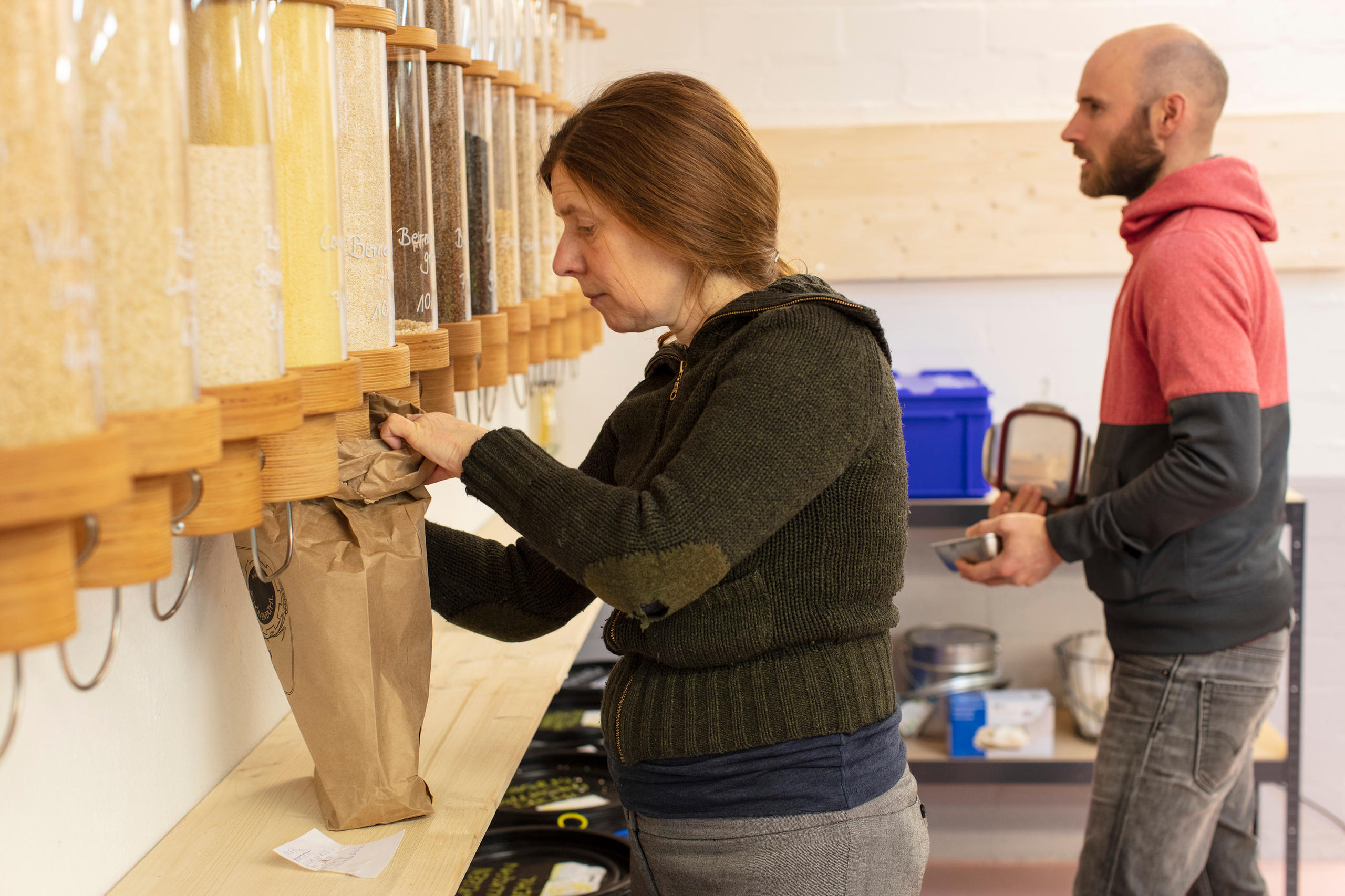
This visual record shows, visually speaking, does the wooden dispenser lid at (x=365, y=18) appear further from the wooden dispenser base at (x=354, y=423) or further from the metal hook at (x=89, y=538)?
the metal hook at (x=89, y=538)

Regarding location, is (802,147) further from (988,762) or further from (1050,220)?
(988,762)

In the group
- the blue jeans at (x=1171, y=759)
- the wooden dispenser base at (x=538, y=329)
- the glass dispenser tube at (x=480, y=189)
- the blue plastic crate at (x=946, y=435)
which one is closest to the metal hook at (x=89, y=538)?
the glass dispenser tube at (x=480, y=189)

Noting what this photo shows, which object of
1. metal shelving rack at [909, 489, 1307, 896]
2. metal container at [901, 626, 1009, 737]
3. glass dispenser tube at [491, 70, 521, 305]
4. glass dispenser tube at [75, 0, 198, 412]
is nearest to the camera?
glass dispenser tube at [75, 0, 198, 412]

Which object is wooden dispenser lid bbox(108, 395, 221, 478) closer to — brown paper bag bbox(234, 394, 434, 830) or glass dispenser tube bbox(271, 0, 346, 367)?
glass dispenser tube bbox(271, 0, 346, 367)

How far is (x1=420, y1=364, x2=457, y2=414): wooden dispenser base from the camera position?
1.27 m

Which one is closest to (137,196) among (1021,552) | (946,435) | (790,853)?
(790,853)

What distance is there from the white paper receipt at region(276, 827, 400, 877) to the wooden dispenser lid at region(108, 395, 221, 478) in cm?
49

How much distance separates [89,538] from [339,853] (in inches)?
21.3

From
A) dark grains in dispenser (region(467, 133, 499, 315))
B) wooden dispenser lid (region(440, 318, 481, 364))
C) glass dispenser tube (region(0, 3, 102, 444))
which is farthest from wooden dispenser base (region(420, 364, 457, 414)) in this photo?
glass dispenser tube (region(0, 3, 102, 444))

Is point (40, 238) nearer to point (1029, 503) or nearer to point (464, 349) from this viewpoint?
point (464, 349)

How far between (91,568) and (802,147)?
2337mm

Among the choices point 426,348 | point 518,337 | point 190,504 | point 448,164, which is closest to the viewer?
point 190,504

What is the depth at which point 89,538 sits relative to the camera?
575 millimetres

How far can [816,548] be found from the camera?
1.04 metres
